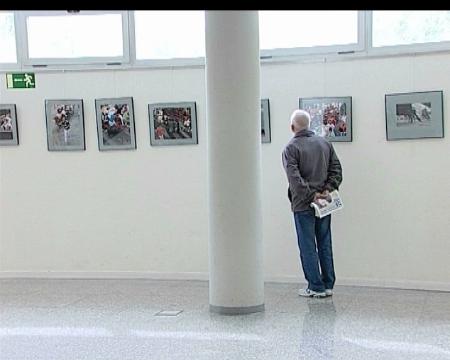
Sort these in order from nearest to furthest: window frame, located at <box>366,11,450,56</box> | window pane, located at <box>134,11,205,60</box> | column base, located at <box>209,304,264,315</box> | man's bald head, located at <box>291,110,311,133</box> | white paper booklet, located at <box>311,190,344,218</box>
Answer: column base, located at <box>209,304,264,315</box> → white paper booklet, located at <box>311,190,344,218</box> → man's bald head, located at <box>291,110,311,133</box> → window frame, located at <box>366,11,450,56</box> → window pane, located at <box>134,11,205,60</box>

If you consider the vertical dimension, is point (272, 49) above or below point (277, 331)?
above

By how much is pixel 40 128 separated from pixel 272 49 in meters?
2.52

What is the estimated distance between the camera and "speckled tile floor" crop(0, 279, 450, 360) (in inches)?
150

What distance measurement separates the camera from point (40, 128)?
641 cm

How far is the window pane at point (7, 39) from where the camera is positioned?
6.36 m

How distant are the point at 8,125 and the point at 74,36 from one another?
1151 millimetres

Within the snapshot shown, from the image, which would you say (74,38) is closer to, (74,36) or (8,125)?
(74,36)

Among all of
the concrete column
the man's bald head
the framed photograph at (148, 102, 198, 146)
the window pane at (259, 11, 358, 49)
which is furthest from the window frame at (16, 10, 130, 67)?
the man's bald head

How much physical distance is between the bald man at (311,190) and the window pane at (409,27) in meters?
1.15

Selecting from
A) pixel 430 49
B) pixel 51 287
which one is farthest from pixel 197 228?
pixel 430 49

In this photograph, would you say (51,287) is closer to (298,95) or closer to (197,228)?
(197,228)

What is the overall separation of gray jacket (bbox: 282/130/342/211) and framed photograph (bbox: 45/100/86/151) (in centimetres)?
231

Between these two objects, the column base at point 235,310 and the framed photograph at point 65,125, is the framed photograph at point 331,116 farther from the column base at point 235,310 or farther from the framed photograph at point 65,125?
the framed photograph at point 65,125

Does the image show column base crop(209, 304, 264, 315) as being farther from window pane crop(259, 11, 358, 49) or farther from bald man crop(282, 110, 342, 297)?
window pane crop(259, 11, 358, 49)
